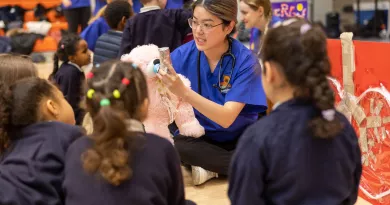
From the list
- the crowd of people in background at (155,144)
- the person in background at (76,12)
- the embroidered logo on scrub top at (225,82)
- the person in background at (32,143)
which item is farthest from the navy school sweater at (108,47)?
the person in background at (32,143)

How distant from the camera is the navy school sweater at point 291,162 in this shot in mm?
1144

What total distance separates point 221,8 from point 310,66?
3.48 ft

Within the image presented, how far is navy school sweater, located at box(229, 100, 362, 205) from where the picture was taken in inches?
45.0

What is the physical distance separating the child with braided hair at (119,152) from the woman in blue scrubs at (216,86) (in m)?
0.67

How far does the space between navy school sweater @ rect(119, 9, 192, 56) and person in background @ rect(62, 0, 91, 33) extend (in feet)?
6.16

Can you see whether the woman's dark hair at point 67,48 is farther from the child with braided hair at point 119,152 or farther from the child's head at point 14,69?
the child with braided hair at point 119,152

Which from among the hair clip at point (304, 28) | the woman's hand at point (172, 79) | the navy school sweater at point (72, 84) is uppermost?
the hair clip at point (304, 28)

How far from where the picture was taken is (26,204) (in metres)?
1.39

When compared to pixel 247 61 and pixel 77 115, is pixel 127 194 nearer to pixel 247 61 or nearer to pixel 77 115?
pixel 247 61

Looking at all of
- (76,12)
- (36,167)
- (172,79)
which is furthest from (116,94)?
(76,12)

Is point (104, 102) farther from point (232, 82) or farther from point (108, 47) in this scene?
point (108, 47)

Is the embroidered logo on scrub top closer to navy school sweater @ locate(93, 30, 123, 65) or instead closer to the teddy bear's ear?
the teddy bear's ear

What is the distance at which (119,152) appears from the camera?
1154 millimetres

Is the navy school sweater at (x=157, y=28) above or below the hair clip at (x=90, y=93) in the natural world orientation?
below
